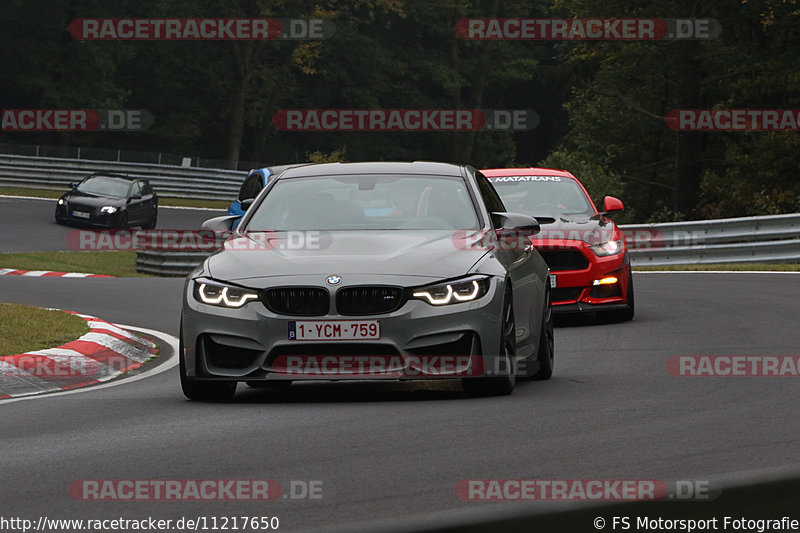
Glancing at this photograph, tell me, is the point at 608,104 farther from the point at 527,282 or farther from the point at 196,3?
the point at 527,282

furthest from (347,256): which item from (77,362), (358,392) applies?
(77,362)

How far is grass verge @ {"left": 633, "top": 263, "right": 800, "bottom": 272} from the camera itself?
24058 mm

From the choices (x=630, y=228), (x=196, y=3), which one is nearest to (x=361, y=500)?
(x=630, y=228)

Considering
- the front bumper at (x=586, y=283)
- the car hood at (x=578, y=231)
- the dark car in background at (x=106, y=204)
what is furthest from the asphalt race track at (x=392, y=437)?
the dark car in background at (x=106, y=204)

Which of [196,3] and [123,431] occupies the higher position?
[196,3]

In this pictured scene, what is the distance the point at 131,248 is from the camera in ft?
110

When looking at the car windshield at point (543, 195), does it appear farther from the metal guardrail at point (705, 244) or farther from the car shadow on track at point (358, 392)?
the metal guardrail at point (705, 244)

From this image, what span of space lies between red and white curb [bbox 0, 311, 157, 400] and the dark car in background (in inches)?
918

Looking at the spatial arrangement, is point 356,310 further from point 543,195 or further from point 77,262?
point 77,262

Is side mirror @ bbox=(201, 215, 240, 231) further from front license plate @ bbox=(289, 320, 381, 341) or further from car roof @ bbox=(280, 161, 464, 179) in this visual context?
front license plate @ bbox=(289, 320, 381, 341)

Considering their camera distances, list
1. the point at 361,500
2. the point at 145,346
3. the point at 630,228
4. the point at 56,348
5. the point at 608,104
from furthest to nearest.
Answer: the point at 608,104, the point at 630,228, the point at 145,346, the point at 56,348, the point at 361,500

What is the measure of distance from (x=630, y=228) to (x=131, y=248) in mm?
11891

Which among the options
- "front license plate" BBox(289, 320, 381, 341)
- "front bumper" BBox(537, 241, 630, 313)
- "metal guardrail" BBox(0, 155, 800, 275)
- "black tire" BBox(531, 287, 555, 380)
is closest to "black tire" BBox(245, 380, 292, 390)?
"front license plate" BBox(289, 320, 381, 341)

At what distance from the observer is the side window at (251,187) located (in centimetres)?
2247
